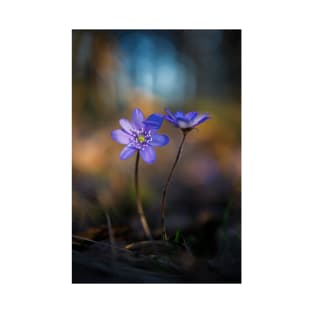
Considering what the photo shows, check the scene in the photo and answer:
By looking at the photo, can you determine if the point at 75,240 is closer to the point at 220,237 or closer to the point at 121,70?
the point at 220,237

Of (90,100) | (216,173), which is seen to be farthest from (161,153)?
(90,100)

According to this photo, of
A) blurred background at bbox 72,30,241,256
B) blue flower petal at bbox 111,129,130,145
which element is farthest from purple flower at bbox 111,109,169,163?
blurred background at bbox 72,30,241,256

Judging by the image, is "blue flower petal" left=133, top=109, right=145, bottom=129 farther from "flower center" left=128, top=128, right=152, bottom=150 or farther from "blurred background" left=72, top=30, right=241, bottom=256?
"blurred background" left=72, top=30, right=241, bottom=256

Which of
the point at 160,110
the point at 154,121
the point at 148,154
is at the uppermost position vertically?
the point at 160,110

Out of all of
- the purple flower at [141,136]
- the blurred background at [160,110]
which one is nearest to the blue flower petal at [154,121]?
the purple flower at [141,136]

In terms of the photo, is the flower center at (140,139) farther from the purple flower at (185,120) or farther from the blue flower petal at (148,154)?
the purple flower at (185,120)

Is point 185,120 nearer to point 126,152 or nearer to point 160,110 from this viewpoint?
point 126,152

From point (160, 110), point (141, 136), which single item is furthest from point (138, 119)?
point (160, 110)
